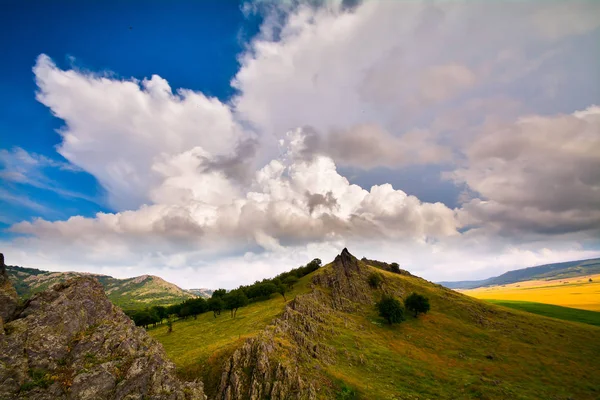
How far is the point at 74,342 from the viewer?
38.1 m

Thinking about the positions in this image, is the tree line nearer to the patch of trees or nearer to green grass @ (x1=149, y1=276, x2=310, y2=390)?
green grass @ (x1=149, y1=276, x2=310, y2=390)

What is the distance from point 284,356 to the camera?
57.9 metres

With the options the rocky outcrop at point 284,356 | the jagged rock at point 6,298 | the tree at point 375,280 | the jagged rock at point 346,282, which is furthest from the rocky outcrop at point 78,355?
the tree at point 375,280

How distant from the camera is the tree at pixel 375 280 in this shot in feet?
402

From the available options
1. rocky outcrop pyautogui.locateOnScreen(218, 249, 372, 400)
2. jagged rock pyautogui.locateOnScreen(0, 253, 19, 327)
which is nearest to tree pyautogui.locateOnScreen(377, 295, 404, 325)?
rocky outcrop pyautogui.locateOnScreen(218, 249, 372, 400)

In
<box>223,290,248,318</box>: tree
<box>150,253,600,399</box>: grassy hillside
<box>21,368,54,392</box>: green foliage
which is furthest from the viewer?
<box>223,290,248,318</box>: tree

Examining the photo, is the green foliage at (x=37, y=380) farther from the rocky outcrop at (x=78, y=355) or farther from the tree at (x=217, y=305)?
the tree at (x=217, y=305)

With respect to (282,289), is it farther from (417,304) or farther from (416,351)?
(416,351)

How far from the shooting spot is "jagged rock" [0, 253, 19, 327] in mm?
37594

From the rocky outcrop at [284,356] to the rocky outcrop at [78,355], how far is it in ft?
33.2

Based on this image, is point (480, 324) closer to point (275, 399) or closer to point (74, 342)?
point (275, 399)

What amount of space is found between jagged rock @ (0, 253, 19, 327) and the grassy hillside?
3066 centimetres

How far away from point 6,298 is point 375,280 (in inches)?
4680

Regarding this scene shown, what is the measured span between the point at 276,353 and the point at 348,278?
71.2 m
